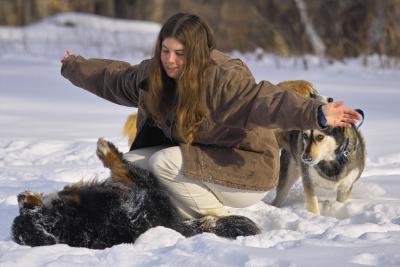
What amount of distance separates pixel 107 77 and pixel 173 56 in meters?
0.70

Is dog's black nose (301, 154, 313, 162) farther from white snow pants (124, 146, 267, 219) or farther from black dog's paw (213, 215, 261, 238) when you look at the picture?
black dog's paw (213, 215, 261, 238)

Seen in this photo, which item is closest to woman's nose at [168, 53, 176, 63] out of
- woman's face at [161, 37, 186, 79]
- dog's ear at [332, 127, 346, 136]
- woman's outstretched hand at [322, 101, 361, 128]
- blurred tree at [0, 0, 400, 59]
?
woman's face at [161, 37, 186, 79]

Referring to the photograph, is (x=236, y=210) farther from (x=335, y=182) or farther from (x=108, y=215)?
(x=108, y=215)

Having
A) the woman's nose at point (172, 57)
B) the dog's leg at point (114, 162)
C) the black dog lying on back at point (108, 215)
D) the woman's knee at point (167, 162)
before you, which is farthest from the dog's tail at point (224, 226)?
the woman's nose at point (172, 57)

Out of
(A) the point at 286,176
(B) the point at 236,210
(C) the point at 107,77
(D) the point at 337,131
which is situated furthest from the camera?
(A) the point at 286,176

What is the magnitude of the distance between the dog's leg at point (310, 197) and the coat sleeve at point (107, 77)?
130 cm

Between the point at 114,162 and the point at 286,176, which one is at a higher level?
the point at 114,162

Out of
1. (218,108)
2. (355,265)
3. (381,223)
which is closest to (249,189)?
(218,108)

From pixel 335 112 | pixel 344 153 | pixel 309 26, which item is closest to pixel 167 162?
pixel 335 112

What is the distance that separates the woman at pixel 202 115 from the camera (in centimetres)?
325

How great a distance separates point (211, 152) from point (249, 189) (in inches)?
12.4

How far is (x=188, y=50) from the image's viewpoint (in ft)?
11.1

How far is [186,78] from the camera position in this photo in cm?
336

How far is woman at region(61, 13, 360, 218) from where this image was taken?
3248 mm
